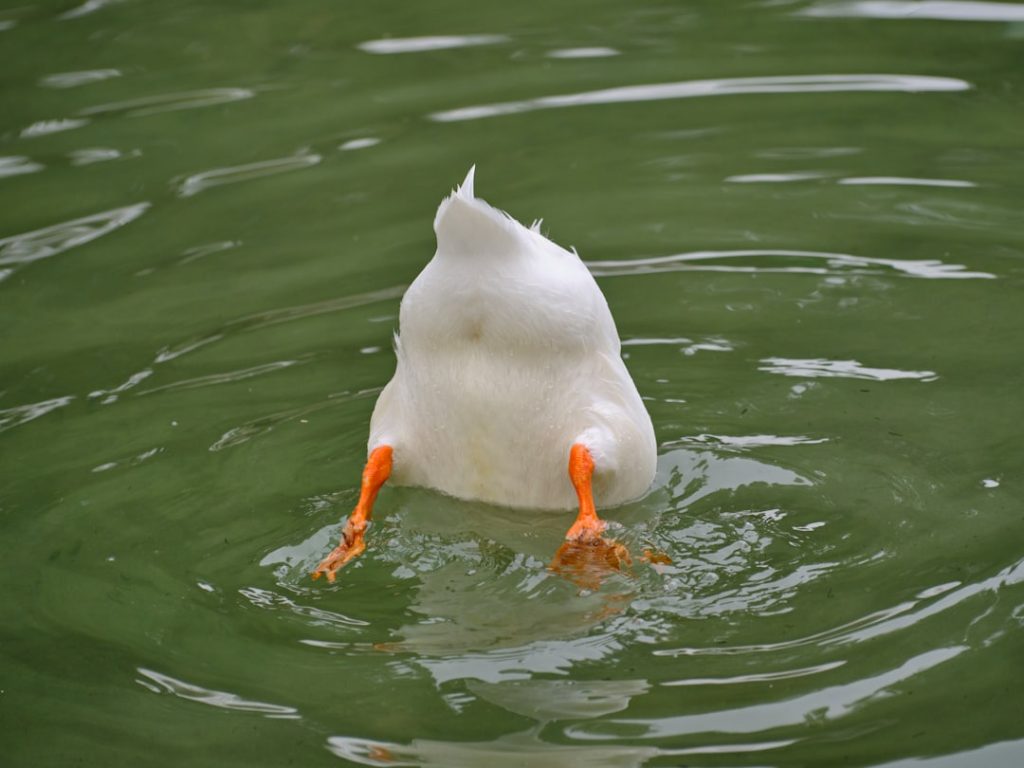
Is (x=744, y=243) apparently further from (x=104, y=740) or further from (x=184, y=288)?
(x=104, y=740)

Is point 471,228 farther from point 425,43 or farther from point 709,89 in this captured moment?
point 425,43

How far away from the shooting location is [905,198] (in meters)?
6.45

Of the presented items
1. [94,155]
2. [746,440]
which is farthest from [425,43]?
[746,440]

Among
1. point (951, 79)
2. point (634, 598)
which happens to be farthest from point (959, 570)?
point (951, 79)

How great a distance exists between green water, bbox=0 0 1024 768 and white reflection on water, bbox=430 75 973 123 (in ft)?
0.08

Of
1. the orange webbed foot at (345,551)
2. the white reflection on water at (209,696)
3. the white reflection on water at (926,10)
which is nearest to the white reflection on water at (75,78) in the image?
the white reflection on water at (926,10)

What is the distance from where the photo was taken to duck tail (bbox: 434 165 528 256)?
383 centimetres

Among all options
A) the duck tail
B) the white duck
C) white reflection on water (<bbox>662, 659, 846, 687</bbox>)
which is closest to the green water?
white reflection on water (<bbox>662, 659, 846, 687</bbox>)

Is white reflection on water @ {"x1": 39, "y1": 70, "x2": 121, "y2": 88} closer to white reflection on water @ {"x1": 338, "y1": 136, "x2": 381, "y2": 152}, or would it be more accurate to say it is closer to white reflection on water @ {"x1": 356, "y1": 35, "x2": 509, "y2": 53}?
white reflection on water @ {"x1": 356, "y1": 35, "x2": 509, "y2": 53}

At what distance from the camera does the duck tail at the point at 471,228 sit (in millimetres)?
3826

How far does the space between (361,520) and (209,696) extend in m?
0.67

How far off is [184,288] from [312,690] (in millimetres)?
2908

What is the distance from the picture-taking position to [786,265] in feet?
19.7

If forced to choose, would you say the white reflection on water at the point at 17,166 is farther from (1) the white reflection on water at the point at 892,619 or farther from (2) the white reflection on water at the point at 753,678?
(2) the white reflection on water at the point at 753,678
